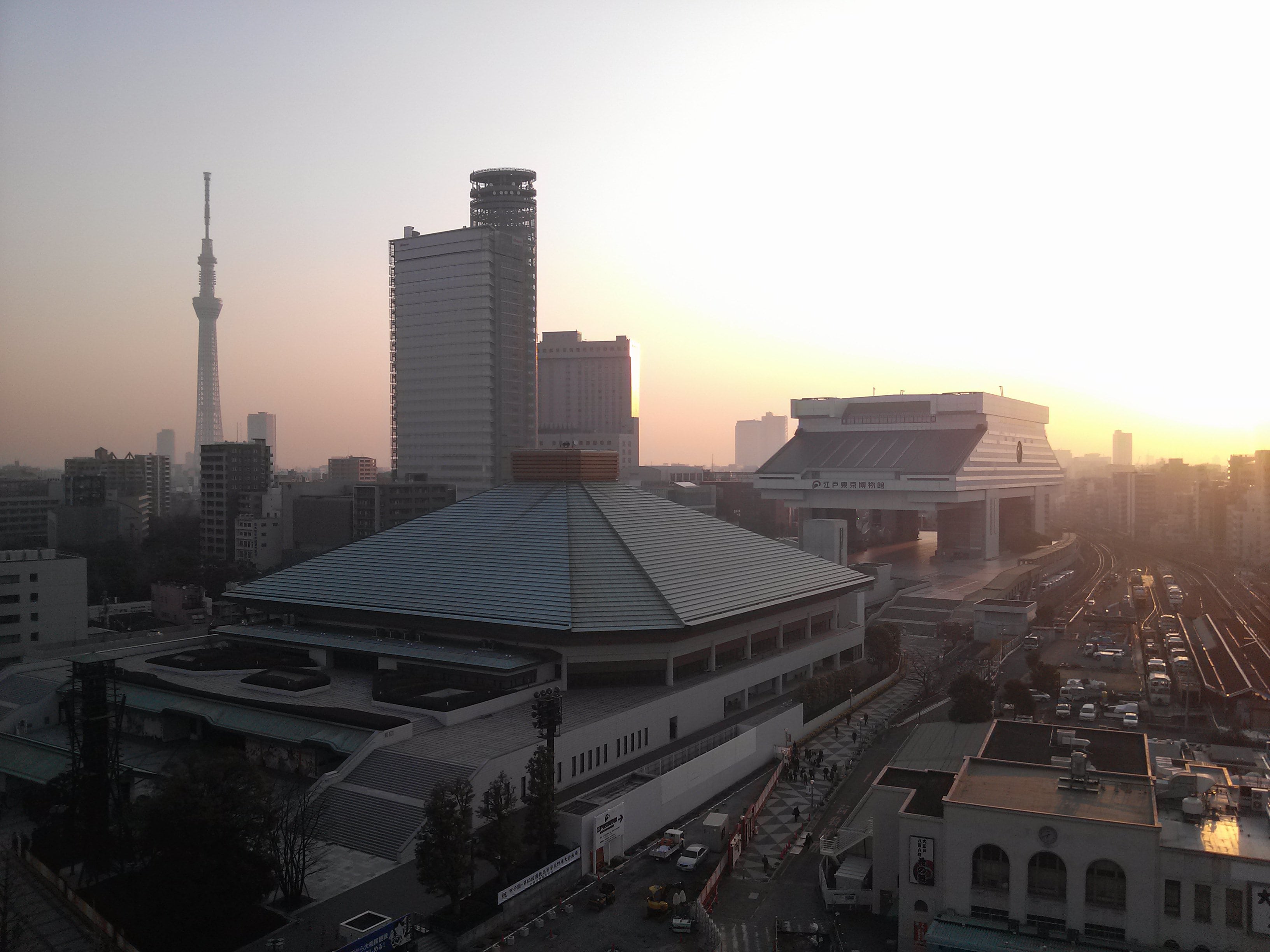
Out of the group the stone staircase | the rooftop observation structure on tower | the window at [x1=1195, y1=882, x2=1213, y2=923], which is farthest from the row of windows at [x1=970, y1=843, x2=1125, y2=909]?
the rooftop observation structure on tower

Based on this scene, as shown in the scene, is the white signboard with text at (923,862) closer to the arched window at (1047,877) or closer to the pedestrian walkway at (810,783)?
the arched window at (1047,877)

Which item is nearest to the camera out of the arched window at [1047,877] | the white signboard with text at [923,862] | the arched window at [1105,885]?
the arched window at [1105,885]

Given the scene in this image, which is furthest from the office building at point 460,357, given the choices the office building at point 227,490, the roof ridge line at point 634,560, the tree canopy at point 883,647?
the tree canopy at point 883,647

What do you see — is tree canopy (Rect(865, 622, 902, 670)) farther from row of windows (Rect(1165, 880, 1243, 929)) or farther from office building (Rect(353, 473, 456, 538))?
office building (Rect(353, 473, 456, 538))

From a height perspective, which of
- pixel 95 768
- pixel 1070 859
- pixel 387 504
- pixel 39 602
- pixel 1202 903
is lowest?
pixel 1202 903

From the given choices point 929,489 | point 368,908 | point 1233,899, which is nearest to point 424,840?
point 368,908

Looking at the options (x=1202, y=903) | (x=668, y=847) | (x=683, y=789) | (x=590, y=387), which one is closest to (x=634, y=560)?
(x=683, y=789)

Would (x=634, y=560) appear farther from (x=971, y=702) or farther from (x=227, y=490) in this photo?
(x=227, y=490)
